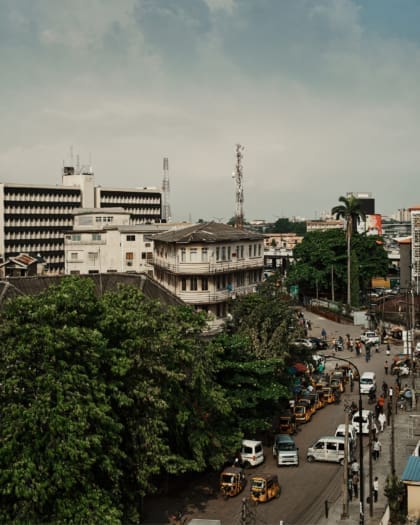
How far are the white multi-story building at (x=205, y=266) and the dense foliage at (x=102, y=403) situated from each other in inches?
797

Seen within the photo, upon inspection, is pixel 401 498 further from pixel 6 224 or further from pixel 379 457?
pixel 6 224

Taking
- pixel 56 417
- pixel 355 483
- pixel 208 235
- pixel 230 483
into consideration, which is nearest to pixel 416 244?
pixel 208 235

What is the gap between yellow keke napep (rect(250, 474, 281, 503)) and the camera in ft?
106

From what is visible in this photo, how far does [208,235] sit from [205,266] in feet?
11.0

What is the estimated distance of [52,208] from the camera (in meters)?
148

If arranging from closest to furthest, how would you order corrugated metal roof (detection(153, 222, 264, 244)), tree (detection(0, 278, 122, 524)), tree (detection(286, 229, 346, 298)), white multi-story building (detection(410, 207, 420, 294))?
tree (detection(0, 278, 122, 524)) → corrugated metal roof (detection(153, 222, 264, 244)) → white multi-story building (detection(410, 207, 420, 294)) → tree (detection(286, 229, 346, 298))

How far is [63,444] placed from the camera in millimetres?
25062

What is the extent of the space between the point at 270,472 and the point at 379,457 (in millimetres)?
6380

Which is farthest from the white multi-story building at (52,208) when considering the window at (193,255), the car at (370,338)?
the window at (193,255)

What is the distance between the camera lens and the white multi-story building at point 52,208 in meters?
139

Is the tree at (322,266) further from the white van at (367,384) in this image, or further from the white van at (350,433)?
the white van at (350,433)

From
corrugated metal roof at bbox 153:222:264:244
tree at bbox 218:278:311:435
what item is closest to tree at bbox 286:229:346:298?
corrugated metal roof at bbox 153:222:264:244

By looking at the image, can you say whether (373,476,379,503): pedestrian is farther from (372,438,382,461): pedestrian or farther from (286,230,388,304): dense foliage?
(286,230,388,304): dense foliage

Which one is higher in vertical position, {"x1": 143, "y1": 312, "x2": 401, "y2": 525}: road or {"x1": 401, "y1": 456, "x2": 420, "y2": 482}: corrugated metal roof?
{"x1": 401, "y1": 456, "x2": 420, "y2": 482}: corrugated metal roof
